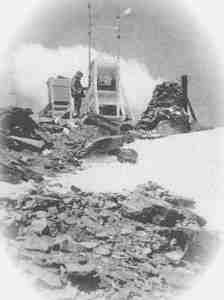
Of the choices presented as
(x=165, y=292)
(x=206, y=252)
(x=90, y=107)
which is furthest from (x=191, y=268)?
(x=90, y=107)

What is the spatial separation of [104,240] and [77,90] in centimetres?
696

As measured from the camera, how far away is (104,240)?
4754 mm

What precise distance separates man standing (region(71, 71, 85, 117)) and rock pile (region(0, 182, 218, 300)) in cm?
507

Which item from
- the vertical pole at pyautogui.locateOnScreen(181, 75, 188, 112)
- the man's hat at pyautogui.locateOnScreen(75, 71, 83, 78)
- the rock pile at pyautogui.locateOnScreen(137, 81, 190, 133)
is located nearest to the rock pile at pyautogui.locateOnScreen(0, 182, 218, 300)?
the man's hat at pyautogui.locateOnScreen(75, 71, 83, 78)

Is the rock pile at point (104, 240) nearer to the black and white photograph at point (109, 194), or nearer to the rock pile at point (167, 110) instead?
the black and white photograph at point (109, 194)

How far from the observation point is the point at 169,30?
5.71 metres

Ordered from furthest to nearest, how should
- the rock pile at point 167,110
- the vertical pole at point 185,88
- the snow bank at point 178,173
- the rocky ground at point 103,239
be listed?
the vertical pole at point 185,88 < the rock pile at point 167,110 < the snow bank at point 178,173 < the rocky ground at point 103,239

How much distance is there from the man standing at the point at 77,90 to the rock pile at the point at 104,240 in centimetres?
507

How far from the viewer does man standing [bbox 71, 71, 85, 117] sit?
10.3 metres

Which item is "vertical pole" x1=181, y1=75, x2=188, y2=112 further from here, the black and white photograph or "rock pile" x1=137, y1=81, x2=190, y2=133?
the black and white photograph

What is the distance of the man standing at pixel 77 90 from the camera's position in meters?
10.3

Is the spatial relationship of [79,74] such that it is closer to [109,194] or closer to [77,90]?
[77,90]

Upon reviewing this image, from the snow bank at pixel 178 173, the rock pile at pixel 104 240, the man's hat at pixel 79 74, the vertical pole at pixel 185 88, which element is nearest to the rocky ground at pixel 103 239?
the rock pile at pixel 104 240

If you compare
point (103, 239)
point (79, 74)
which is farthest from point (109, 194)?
point (79, 74)
